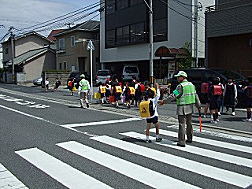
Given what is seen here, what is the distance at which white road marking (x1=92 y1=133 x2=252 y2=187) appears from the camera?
5102 millimetres

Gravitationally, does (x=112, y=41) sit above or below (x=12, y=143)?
above

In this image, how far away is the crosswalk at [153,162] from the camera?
198 inches

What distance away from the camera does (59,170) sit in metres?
5.66

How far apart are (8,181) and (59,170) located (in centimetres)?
91

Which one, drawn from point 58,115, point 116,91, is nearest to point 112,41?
point 116,91

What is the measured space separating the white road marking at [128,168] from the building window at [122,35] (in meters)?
24.9

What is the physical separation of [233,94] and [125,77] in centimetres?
1773

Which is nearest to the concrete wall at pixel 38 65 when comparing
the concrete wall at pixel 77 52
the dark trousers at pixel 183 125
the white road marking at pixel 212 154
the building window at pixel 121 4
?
the concrete wall at pixel 77 52

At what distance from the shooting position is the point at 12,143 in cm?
785

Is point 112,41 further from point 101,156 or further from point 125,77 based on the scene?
point 101,156

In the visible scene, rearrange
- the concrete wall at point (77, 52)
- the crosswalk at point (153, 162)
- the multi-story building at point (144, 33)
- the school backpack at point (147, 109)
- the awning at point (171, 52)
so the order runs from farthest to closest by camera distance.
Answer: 1. the concrete wall at point (77, 52)
2. the multi-story building at point (144, 33)
3. the awning at point (171, 52)
4. the school backpack at point (147, 109)
5. the crosswalk at point (153, 162)

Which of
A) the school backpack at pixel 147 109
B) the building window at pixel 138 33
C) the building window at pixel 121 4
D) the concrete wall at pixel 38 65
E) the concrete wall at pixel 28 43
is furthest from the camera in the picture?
the concrete wall at pixel 28 43

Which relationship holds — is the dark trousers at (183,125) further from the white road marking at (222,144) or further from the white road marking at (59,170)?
the white road marking at (59,170)

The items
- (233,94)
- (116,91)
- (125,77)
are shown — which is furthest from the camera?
(125,77)
